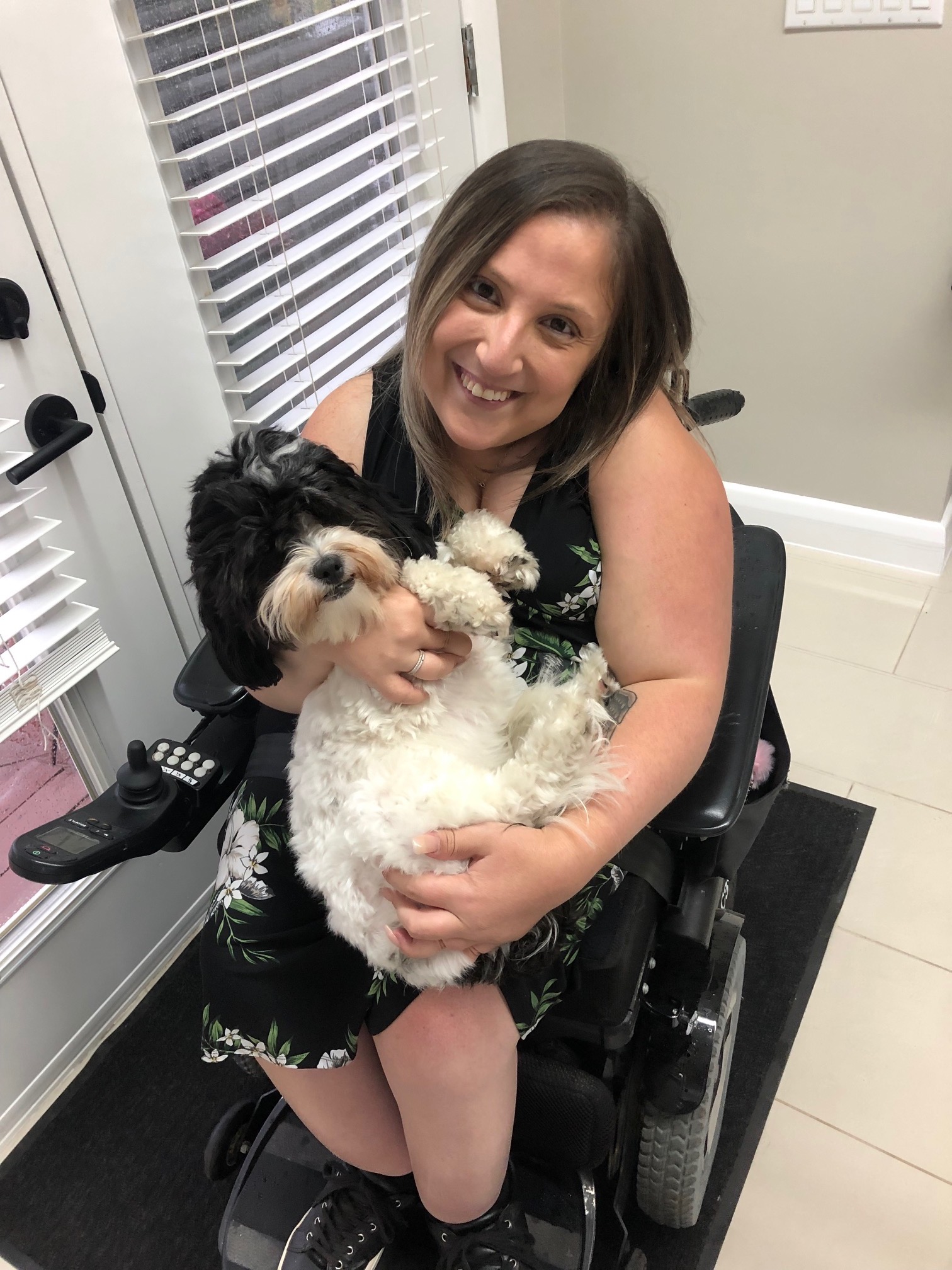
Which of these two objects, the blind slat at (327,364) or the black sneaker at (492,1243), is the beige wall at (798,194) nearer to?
the blind slat at (327,364)

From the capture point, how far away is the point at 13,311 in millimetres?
1200

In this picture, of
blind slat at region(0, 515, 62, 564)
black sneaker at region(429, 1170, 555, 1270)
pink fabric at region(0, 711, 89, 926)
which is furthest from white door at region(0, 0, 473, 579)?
black sneaker at region(429, 1170, 555, 1270)

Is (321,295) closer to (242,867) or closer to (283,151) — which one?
(283,151)

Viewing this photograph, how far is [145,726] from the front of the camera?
62.9 inches

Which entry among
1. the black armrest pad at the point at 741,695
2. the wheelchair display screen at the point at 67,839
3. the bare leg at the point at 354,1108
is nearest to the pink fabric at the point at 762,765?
the black armrest pad at the point at 741,695

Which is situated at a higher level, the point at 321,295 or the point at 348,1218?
the point at 321,295

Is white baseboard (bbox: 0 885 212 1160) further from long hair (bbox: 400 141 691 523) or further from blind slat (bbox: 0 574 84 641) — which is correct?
long hair (bbox: 400 141 691 523)

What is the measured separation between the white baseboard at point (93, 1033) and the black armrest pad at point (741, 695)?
4.02 ft

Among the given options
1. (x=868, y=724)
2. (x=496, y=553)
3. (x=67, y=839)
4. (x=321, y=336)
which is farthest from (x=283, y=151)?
(x=868, y=724)

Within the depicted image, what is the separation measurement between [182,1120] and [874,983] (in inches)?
50.2

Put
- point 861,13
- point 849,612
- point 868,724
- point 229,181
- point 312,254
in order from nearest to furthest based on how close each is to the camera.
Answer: point 229,181 < point 312,254 < point 861,13 < point 868,724 < point 849,612

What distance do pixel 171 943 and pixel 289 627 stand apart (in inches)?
48.6

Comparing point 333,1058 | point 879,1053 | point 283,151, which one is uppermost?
point 283,151

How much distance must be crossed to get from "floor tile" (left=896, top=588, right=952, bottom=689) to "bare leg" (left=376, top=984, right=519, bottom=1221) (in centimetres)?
169
